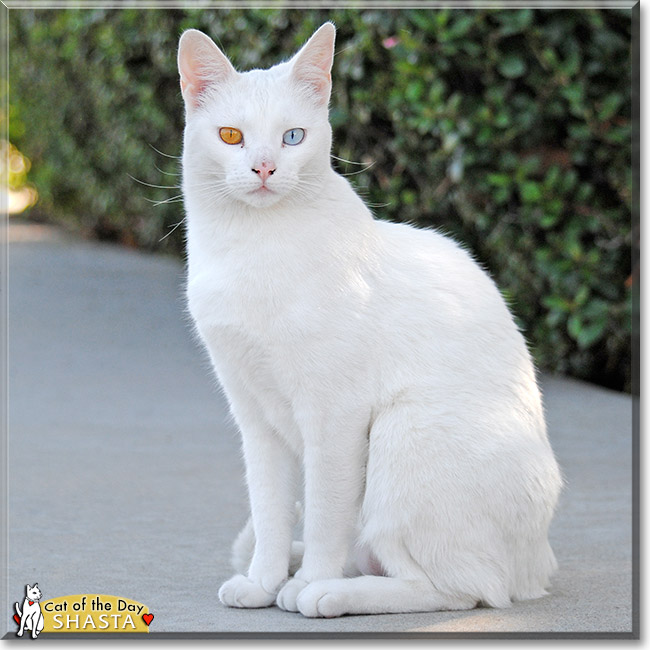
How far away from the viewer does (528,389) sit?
8.93ft

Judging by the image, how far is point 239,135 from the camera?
96.5 inches

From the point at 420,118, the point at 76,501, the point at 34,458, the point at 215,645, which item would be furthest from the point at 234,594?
the point at 420,118

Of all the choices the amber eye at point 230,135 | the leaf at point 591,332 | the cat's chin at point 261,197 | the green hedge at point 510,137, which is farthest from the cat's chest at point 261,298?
the leaf at point 591,332

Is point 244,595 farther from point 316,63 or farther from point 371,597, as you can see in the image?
point 316,63

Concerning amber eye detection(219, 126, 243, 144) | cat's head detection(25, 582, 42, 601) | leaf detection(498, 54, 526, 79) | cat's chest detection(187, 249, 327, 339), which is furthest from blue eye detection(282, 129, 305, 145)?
leaf detection(498, 54, 526, 79)

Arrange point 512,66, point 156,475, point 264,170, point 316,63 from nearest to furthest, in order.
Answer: point 264,170 → point 316,63 → point 156,475 → point 512,66

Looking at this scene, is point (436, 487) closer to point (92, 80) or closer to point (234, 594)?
point (234, 594)

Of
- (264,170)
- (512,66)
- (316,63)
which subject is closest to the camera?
(264,170)

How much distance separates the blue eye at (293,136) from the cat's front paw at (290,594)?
3.48 ft

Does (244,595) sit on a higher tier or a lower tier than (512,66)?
lower

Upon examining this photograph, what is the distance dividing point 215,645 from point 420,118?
347 cm

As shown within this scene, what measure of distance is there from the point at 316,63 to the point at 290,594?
1.27 meters

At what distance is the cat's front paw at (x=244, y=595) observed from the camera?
2602mm

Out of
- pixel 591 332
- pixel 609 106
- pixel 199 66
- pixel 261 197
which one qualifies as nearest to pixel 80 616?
pixel 261 197
